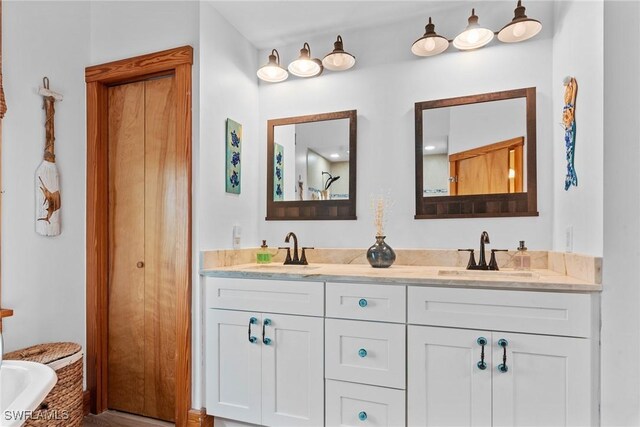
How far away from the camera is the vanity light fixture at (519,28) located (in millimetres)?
2012

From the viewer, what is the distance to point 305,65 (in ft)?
8.13

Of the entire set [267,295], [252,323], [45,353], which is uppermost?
[267,295]

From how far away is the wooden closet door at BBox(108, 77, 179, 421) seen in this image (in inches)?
90.2

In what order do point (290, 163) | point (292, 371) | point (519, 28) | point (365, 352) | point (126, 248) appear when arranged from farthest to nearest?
point (290, 163) < point (126, 248) < point (519, 28) < point (292, 371) < point (365, 352)

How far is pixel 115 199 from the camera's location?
96.8 inches

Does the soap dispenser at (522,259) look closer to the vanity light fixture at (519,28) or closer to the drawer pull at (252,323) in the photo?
the vanity light fixture at (519,28)

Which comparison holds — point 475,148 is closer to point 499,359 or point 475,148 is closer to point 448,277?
point 448,277

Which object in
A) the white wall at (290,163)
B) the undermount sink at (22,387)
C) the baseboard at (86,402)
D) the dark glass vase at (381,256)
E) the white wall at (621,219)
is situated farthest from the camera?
the white wall at (290,163)

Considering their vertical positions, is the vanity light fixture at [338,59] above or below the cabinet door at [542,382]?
above

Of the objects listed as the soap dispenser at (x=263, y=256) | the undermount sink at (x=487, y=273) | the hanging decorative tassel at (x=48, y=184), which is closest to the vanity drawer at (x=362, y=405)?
the undermount sink at (x=487, y=273)

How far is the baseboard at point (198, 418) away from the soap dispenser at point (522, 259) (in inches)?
77.9

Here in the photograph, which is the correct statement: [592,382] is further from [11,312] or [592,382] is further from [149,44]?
[149,44]

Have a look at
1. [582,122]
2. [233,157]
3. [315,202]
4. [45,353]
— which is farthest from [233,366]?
[582,122]

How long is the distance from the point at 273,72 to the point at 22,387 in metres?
2.17
